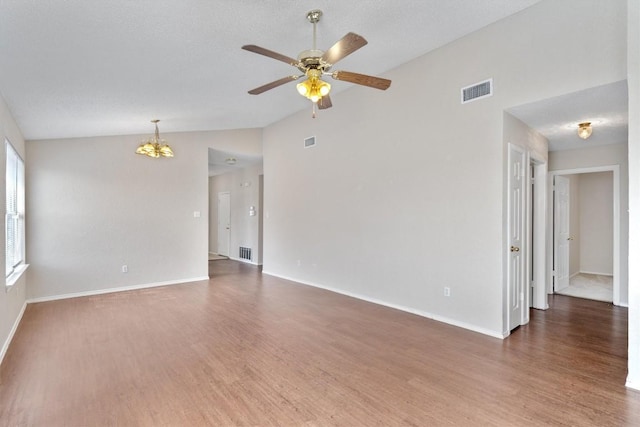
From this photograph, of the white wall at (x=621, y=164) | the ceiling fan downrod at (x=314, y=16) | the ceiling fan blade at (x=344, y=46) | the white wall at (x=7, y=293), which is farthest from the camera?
the white wall at (x=621, y=164)

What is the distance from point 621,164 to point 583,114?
2036 mm

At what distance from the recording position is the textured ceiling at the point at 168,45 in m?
2.42

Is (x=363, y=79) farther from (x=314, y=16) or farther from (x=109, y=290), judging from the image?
(x=109, y=290)

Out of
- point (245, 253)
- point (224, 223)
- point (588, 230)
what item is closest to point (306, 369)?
point (245, 253)

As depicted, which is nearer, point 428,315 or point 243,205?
point 428,315

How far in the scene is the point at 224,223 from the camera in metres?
10.1

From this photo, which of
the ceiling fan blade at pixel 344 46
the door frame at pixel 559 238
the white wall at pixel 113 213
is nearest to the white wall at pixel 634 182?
the ceiling fan blade at pixel 344 46

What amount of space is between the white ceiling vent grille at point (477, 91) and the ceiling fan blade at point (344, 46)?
6.52ft

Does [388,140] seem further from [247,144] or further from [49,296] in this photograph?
[49,296]

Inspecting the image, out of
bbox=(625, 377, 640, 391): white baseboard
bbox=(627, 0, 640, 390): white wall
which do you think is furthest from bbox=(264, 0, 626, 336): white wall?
bbox=(625, 377, 640, 391): white baseboard

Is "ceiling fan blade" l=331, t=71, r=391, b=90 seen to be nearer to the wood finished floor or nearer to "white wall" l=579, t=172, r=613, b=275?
the wood finished floor

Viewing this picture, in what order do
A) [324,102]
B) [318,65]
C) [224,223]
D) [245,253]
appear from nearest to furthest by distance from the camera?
[318,65] → [324,102] → [245,253] → [224,223]

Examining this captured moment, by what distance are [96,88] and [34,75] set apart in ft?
1.87

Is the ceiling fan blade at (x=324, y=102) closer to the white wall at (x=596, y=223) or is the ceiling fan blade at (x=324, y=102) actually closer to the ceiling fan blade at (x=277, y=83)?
the ceiling fan blade at (x=277, y=83)
